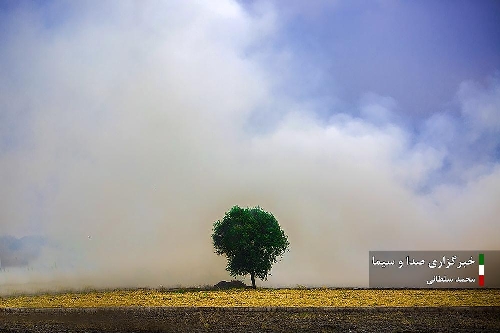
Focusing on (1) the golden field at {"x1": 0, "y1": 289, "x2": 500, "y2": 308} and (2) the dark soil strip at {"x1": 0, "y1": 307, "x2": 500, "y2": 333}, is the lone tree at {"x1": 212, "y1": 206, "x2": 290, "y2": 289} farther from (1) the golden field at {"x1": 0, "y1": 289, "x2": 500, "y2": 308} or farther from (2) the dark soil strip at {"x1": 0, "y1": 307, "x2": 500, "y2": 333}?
(2) the dark soil strip at {"x1": 0, "y1": 307, "x2": 500, "y2": 333}

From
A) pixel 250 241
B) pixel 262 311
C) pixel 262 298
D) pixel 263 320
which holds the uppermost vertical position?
pixel 250 241

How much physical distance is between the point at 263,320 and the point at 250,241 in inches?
642

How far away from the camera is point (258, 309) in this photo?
81.4 feet

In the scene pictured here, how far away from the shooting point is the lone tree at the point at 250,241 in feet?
127

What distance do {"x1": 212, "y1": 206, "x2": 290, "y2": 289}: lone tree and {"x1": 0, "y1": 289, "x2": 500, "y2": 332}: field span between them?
20.0 feet

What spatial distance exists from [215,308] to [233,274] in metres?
14.5

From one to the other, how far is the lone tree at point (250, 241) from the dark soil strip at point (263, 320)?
1351 centimetres

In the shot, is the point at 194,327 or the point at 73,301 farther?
the point at 73,301

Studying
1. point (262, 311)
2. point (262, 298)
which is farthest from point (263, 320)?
point (262, 298)

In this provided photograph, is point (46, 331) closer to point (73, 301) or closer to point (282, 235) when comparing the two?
point (73, 301)

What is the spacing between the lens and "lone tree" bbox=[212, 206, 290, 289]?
38.6 m

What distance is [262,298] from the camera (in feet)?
96.7

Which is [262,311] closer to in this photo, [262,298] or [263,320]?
[263,320]

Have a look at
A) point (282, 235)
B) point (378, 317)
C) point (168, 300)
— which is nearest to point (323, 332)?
point (378, 317)
